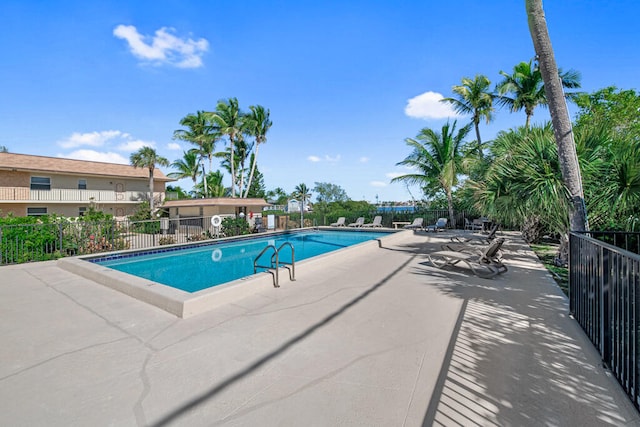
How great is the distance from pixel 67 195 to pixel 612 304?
95.5ft

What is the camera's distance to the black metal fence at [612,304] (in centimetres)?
218

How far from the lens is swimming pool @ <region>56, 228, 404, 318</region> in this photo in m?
4.63

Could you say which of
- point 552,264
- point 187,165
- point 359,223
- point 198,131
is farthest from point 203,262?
point 187,165

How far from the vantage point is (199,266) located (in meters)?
9.26

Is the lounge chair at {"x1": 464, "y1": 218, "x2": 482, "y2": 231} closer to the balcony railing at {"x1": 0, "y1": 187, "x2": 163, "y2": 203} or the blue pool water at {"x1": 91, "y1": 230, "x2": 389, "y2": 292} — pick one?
the blue pool water at {"x1": 91, "y1": 230, "x2": 389, "y2": 292}

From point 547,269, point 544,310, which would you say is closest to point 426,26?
point 547,269

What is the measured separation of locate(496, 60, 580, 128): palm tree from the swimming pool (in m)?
10.4

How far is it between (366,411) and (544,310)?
372 centimetres

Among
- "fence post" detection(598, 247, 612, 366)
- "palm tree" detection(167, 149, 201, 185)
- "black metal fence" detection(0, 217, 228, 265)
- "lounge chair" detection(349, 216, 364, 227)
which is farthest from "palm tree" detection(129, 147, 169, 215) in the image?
"fence post" detection(598, 247, 612, 366)

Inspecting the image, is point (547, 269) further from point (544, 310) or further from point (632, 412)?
point (632, 412)

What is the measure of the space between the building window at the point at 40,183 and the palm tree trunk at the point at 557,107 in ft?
94.5

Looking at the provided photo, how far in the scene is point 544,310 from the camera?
4359 millimetres

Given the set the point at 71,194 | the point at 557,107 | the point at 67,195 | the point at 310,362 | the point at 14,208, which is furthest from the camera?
the point at 71,194

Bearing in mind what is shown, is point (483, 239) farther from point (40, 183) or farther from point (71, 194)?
point (40, 183)
